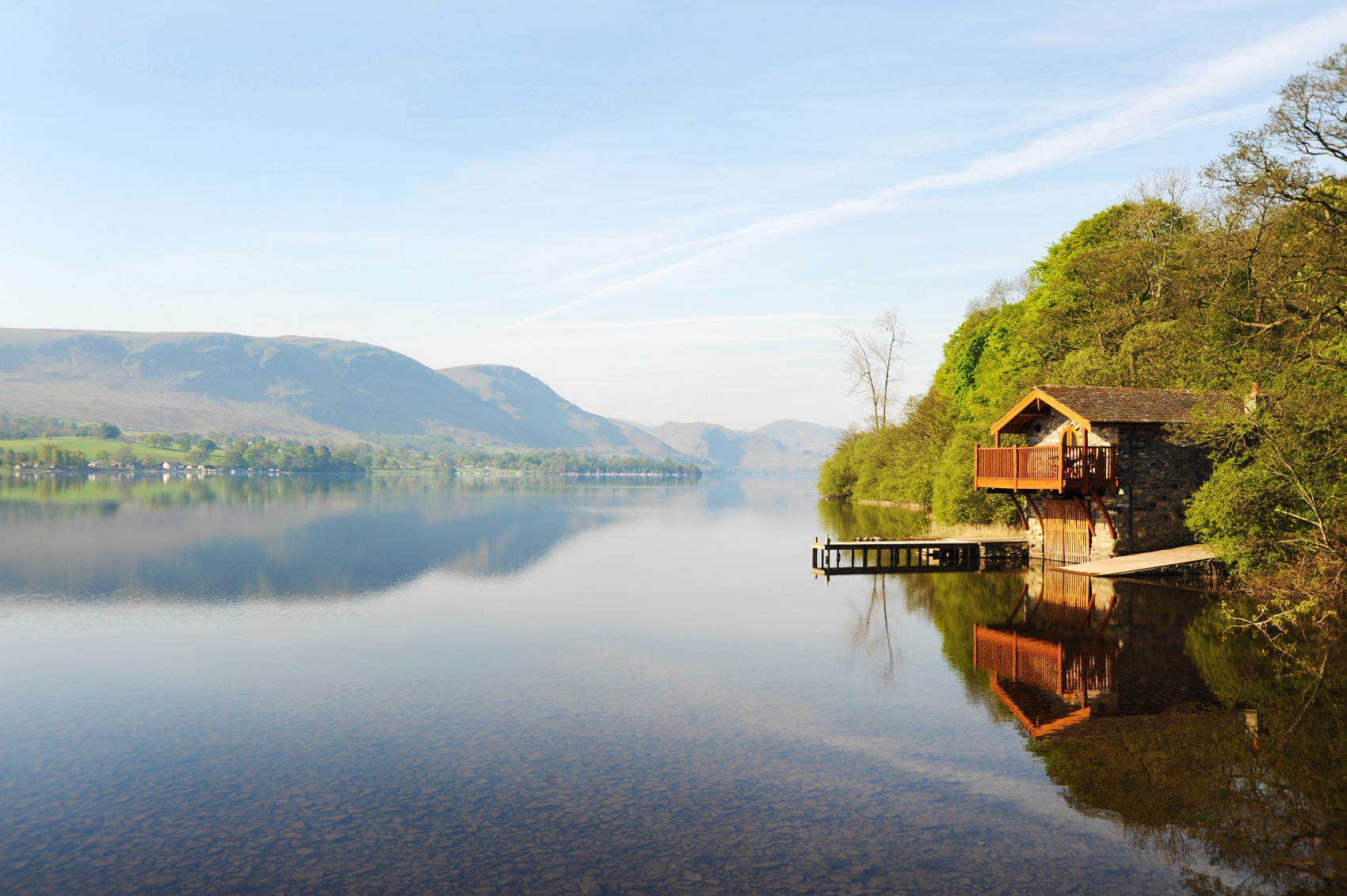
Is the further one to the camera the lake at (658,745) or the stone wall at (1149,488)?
the stone wall at (1149,488)

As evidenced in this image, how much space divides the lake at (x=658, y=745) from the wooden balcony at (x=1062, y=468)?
3.63 meters

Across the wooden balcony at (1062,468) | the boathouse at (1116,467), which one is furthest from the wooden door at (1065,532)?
the wooden balcony at (1062,468)

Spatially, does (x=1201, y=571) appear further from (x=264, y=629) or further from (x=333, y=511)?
(x=333, y=511)

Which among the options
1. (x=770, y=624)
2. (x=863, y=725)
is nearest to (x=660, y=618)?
(x=770, y=624)

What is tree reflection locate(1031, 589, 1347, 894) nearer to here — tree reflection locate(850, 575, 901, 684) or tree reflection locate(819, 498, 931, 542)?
tree reflection locate(850, 575, 901, 684)

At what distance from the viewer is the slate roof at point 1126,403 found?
3366cm

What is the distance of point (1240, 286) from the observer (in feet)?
136

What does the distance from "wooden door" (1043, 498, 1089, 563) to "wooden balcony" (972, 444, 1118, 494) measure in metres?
1.72

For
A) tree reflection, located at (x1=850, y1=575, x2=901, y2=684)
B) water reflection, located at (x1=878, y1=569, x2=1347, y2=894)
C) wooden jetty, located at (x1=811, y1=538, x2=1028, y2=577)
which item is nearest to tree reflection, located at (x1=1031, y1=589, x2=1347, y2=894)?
water reflection, located at (x1=878, y1=569, x2=1347, y2=894)

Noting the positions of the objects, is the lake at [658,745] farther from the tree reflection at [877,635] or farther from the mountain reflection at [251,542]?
the mountain reflection at [251,542]

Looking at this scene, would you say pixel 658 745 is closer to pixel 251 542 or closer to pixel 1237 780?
pixel 1237 780

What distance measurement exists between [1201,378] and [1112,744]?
3126cm

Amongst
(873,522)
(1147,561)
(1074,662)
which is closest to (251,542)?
(873,522)

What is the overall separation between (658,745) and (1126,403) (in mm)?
26422
